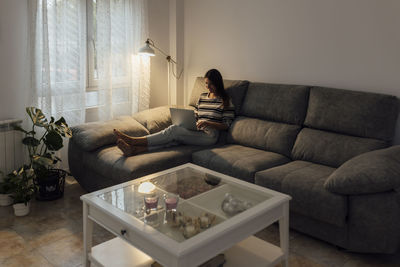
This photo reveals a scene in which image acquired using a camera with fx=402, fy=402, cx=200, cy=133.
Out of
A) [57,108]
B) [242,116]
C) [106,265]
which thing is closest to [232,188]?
[106,265]

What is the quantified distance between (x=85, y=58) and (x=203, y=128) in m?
1.33

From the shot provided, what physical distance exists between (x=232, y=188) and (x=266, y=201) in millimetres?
287

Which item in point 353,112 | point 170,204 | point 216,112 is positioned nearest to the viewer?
point 170,204

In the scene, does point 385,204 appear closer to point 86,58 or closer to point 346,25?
point 346,25

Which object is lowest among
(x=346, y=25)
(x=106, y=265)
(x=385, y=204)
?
(x=106, y=265)

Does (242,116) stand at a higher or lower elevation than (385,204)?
higher

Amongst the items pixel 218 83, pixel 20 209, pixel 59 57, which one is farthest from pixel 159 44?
pixel 20 209

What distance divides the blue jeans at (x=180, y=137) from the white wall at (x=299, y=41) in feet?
2.67

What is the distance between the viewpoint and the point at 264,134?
3473 mm

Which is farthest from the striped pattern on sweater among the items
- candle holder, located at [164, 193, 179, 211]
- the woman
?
candle holder, located at [164, 193, 179, 211]

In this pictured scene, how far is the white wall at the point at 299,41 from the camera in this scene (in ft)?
10.3

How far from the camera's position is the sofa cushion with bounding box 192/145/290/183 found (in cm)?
303

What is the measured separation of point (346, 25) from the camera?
3293mm

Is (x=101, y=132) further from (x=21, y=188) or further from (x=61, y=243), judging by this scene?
(x=61, y=243)
